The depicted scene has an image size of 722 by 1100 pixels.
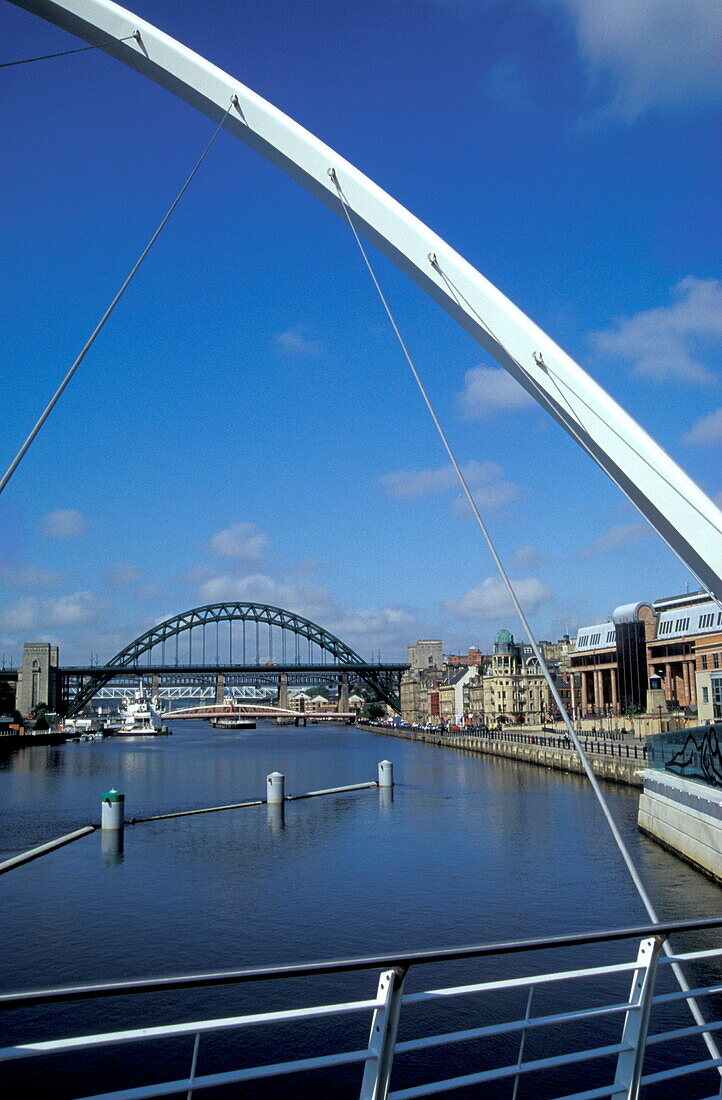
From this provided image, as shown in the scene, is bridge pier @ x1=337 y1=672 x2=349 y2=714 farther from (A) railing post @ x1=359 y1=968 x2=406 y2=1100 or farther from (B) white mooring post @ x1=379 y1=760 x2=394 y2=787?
(A) railing post @ x1=359 y1=968 x2=406 y2=1100

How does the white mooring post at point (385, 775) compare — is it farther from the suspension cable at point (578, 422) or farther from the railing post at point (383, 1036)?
the railing post at point (383, 1036)

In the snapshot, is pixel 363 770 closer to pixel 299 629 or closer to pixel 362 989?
pixel 362 989

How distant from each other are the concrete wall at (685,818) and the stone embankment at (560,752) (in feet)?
15.7

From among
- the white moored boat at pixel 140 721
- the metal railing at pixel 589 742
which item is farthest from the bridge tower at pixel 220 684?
the metal railing at pixel 589 742

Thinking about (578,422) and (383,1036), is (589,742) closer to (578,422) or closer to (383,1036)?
(578,422)

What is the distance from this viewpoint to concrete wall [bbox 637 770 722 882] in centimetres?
1934

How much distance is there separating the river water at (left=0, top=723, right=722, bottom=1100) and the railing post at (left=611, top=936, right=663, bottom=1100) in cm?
730

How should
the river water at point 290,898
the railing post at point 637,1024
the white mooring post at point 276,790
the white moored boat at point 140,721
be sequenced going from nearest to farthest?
the railing post at point 637,1024, the river water at point 290,898, the white mooring post at point 276,790, the white moored boat at point 140,721

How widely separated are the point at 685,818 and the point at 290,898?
10126 mm

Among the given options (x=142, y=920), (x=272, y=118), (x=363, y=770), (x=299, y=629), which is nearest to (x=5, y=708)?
(x=363, y=770)

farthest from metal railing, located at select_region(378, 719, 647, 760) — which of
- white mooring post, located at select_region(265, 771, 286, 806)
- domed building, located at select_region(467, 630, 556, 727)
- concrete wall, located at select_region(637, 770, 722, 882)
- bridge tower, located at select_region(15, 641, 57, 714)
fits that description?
bridge tower, located at select_region(15, 641, 57, 714)

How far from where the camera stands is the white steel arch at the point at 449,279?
6.79 m

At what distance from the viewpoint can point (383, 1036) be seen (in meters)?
3.35

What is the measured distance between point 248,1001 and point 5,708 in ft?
354
